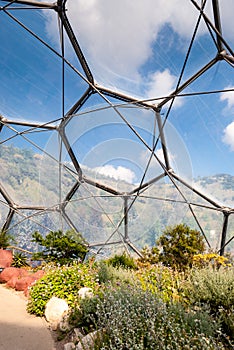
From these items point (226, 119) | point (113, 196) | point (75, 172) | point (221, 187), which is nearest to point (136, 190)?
point (113, 196)

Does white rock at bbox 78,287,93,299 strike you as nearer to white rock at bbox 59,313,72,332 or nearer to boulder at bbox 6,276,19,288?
white rock at bbox 59,313,72,332

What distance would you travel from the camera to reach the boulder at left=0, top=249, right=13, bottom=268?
888 cm

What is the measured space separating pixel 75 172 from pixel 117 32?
235 inches

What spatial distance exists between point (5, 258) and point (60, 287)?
173 inches

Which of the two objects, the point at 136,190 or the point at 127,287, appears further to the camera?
the point at 136,190

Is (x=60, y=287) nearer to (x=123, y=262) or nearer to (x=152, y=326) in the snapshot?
(x=123, y=262)

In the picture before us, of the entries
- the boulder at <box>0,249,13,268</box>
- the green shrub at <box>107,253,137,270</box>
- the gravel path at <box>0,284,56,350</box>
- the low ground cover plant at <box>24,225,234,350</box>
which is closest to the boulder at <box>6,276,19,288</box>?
the gravel path at <box>0,284,56,350</box>

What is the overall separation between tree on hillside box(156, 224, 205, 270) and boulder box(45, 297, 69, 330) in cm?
375

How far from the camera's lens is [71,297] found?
5164 mm

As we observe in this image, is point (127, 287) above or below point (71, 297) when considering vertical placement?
above

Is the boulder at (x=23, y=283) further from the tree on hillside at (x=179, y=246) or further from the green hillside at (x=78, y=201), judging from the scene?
the green hillside at (x=78, y=201)

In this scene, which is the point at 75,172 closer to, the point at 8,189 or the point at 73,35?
the point at 8,189

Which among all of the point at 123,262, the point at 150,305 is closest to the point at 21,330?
the point at 150,305

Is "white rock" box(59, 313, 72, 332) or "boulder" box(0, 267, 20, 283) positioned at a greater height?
"white rock" box(59, 313, 72, 332)
